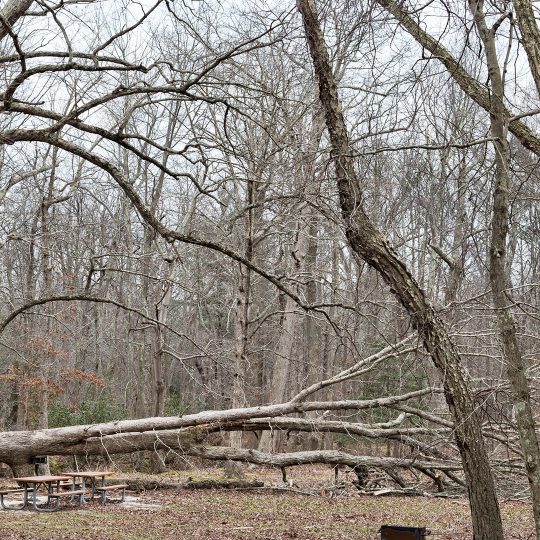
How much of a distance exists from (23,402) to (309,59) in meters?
15.6

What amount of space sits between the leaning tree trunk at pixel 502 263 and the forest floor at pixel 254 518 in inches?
146

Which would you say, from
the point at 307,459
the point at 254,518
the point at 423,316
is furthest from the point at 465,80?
the point at 307,459

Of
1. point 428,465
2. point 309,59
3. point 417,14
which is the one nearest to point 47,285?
point 428,465

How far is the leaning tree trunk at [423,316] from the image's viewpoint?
245 inches

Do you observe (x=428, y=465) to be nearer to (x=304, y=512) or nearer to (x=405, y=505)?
(x=405, y=505)

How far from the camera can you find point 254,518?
10219 millimetres

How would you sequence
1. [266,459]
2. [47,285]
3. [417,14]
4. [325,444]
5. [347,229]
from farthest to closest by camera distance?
[325,444], [47,285], [266,459], [347,229], [417,14]

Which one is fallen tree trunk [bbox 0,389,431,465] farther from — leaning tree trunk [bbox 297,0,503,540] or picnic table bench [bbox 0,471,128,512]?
leaning tree trunk [bbox 297,0,503,540]

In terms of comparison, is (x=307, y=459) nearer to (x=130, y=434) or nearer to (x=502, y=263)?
(x=130, y=434)

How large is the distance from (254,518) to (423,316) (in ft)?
17.0

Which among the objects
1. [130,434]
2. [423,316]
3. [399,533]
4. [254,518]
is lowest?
[254,518]

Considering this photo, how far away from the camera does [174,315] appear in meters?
30.3

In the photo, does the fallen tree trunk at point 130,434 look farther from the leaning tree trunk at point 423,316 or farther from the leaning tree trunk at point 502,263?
the leaning tree trunk at point 502,263

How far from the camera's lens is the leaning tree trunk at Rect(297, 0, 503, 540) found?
20.5 feet
